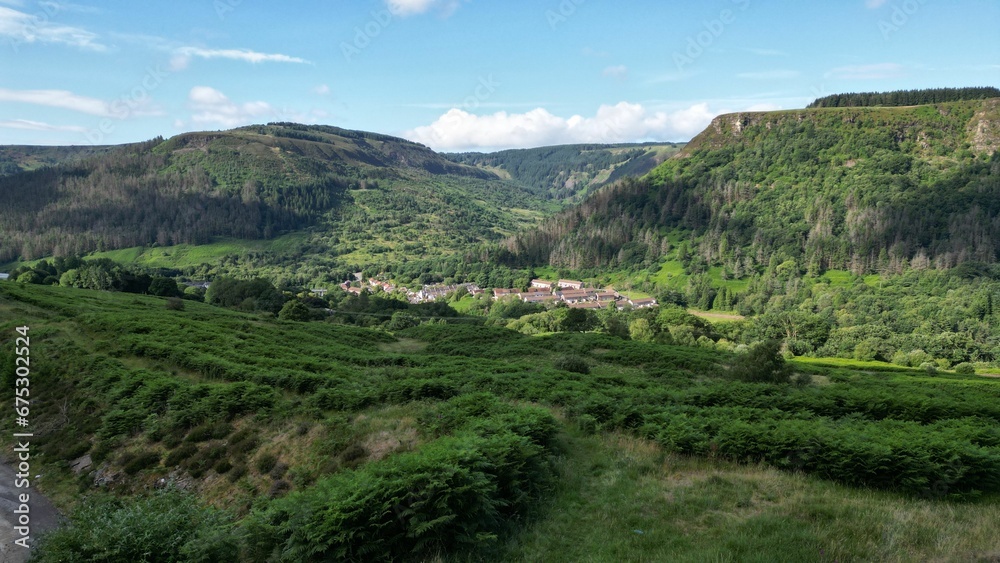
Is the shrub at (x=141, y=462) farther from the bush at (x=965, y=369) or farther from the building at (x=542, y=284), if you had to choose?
the building at (x=542, y=284)

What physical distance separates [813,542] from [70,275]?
132 meters

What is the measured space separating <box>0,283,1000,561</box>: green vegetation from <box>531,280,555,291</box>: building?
135 meters

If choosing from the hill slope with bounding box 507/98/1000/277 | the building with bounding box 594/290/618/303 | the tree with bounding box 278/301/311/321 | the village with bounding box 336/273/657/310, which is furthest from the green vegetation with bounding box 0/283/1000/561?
the hill slope with bounding box 507/98/1000/277

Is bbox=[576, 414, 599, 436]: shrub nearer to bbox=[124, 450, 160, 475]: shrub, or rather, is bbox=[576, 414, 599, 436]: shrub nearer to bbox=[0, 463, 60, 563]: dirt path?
bbox=[0, 463, 60, 563]: dirt path

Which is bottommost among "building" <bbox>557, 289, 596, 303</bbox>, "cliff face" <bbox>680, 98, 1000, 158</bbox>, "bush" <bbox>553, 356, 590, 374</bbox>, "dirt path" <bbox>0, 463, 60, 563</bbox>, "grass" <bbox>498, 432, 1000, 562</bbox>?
"building" <bbox>557, 289, 596, 303</bbox>

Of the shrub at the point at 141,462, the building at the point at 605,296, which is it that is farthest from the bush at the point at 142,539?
the building at the point at 605,296

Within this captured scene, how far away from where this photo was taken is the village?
144500 mm

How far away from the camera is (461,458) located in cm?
1161

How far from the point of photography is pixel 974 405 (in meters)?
25.0

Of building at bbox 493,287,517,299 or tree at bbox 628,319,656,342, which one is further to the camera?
building at bbox 493,287,517,299

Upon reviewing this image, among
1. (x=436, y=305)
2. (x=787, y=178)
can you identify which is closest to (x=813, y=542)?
(x=436, y=305)

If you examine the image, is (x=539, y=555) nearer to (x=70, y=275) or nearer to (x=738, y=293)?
(x=70, y=275)

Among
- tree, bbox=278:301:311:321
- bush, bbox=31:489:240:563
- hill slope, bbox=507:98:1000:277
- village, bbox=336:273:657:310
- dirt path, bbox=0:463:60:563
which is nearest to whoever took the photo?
bush, bbox=31:489:240:563

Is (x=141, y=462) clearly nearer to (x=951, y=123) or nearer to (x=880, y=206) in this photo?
(x=880, y=206)
